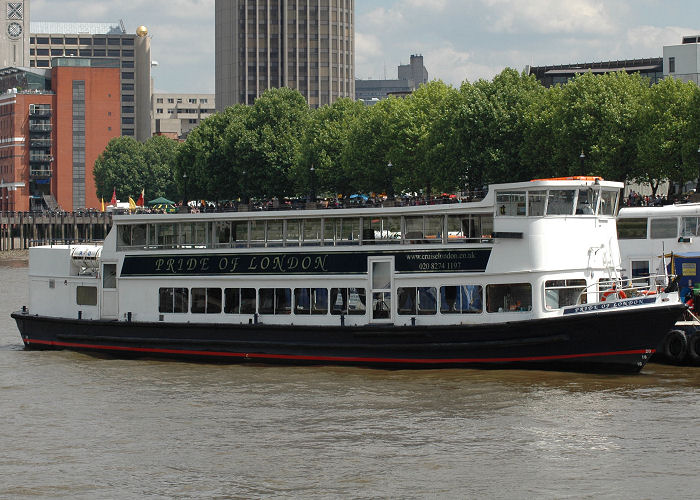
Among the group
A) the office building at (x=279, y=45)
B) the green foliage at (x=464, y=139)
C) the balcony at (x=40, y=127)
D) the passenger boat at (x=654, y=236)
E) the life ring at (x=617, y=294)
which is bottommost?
the life ring at (x=617, y=294)

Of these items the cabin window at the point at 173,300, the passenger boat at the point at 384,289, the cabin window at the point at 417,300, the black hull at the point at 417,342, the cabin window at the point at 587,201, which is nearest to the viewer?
the black hull at the point at 417,342

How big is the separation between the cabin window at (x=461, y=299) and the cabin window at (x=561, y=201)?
3.19 meters

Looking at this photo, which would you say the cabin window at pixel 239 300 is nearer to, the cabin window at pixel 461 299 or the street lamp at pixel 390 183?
the cabin window at pixel 461 299

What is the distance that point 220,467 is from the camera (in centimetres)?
2420

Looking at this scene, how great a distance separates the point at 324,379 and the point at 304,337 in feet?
8.31

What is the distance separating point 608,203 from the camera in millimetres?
34750

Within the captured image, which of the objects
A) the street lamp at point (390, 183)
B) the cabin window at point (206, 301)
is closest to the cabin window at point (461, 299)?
the cabin window at point (206, 301)

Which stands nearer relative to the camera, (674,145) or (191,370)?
(191,370)

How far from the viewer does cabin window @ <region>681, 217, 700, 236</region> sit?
137 feet

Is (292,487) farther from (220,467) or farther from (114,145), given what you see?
(114,145)

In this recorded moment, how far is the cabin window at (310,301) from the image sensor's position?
3616cm

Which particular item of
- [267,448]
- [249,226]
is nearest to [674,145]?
[249,226]

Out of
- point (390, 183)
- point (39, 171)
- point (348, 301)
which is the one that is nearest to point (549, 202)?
point (348, 301)

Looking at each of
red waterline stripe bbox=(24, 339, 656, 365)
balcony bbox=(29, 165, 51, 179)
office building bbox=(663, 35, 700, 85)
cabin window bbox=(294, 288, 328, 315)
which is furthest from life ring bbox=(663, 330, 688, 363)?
balcony bbox=(29, 165, 51, 179)
